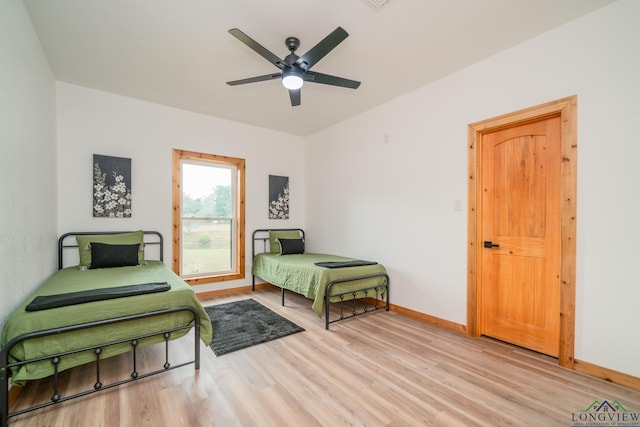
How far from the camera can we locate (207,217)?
4383 millimetres

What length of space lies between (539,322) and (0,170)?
4225 millimetres

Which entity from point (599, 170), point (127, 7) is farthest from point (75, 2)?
point (599, 170)

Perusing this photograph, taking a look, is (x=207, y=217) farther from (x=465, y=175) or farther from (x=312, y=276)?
(x=465, y=175)

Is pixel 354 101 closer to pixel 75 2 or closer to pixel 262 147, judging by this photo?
pixel 262 147

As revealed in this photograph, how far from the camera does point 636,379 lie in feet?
6.29

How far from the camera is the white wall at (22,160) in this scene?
1.75 meters

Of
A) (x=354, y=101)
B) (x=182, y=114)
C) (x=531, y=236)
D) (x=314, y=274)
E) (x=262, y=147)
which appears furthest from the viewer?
(x=262, y=147)

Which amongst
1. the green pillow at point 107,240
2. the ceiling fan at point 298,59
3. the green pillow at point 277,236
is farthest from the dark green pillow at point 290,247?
the ceiling fan at point 298,59

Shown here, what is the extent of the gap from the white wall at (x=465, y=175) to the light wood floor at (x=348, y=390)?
1.66ft

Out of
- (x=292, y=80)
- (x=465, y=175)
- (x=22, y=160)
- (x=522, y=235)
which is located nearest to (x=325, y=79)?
(x=292, y=80)

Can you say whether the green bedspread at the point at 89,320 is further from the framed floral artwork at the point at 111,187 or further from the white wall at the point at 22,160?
the framed floral artwork at the point at 111,187

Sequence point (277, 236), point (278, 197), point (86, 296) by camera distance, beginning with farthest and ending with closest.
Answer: point (278, 197) → point (277, 236) → point (86, 296)

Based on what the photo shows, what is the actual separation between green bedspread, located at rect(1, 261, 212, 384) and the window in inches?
64.3

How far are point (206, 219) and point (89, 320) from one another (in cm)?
268
